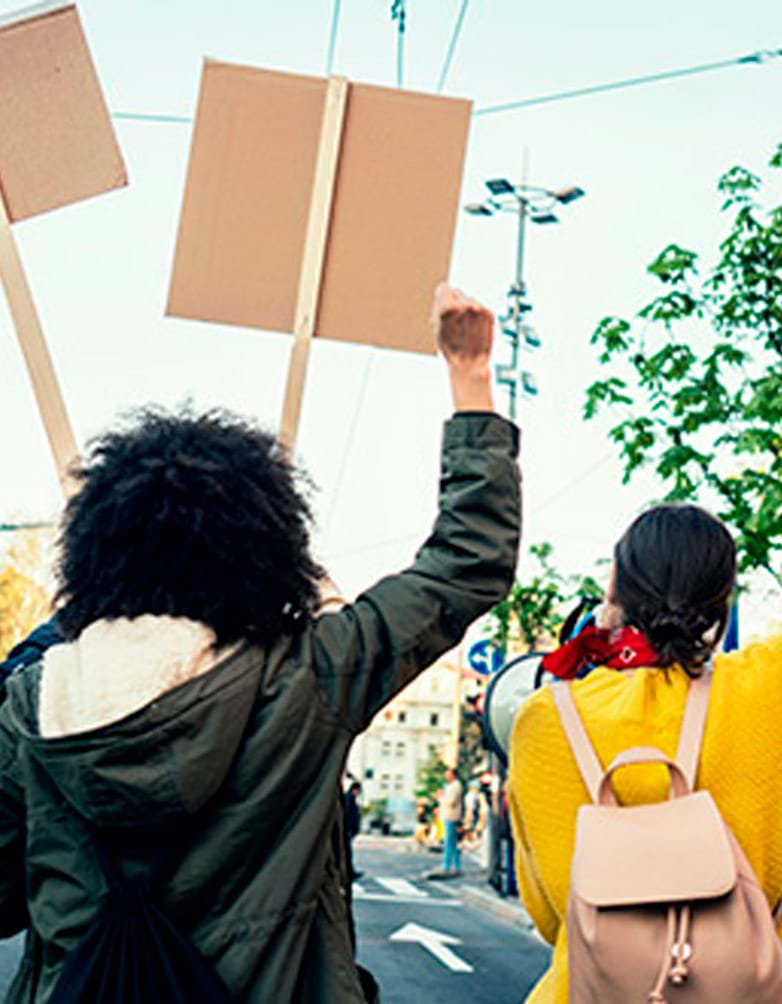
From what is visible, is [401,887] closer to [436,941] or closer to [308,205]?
[436,941]

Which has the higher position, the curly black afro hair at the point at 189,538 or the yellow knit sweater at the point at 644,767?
the curly black afro hair at the point at 189,538

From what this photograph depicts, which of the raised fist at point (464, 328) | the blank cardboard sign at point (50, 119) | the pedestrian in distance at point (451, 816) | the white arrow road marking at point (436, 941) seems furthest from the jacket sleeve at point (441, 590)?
the pedestrian in distance at point (451, 816)

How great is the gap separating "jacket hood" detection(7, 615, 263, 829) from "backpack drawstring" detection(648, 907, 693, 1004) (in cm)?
65

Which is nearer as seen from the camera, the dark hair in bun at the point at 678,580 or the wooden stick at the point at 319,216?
the dark hair in bun at the point at 678,580

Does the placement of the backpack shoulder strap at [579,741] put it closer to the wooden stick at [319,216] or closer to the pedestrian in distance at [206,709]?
the pedestrian in distance at [206,709]

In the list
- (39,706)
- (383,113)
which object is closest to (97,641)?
(39,706)

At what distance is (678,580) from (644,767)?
314 mm

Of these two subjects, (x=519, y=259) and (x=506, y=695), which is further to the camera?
(x=519, y=259)

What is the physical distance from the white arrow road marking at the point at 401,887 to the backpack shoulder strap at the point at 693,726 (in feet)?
66.2

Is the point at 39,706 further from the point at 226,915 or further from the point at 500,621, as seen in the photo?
the point at 500,621

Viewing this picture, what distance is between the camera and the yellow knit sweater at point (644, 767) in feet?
7.58

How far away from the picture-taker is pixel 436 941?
14.2 meters

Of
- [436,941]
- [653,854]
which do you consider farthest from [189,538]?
[436,941]

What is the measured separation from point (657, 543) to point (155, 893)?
1.00m
